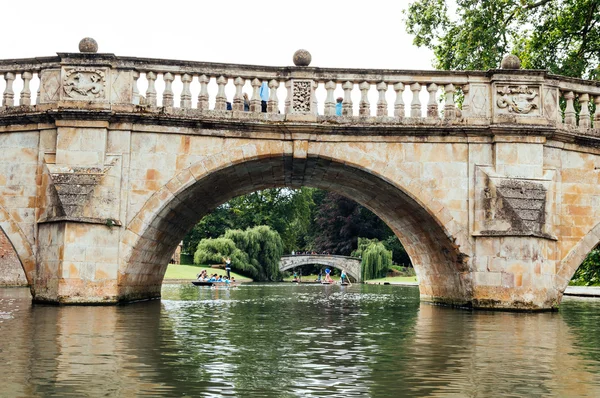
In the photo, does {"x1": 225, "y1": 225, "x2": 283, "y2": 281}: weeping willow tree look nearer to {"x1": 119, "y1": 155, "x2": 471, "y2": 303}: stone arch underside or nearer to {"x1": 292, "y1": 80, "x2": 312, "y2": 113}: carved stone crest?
{"x1": 119, "y1": 155, "x2": 471, "y2": 303}: stone arch underside

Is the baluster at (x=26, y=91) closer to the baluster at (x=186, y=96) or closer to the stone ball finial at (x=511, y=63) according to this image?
the baluster at (x=186, y=96)

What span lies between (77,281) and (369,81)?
252 inches

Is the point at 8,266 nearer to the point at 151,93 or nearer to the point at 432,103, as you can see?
the point at 151,93

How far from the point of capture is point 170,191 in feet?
43.9

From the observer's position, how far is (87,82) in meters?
13.3

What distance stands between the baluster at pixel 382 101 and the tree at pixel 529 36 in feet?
28.2

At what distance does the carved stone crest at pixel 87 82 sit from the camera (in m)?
13.3

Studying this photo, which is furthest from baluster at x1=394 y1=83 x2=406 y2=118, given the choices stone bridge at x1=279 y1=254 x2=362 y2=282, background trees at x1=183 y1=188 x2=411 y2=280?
stone bridge at x1=279 y1=254 x2=362 y2=282

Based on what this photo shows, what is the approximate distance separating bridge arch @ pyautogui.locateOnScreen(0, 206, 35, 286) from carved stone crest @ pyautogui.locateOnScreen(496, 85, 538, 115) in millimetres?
9120

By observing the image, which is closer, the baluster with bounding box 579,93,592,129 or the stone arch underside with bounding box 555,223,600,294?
the stone arch underside with bounding box 555,223,600,294

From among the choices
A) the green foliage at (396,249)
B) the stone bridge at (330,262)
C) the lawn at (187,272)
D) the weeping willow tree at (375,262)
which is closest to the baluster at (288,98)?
the lawn at (187,272)

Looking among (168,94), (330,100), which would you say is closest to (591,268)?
(330,100)

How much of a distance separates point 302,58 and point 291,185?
16.2 feet

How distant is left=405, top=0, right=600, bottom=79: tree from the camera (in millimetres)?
20875
